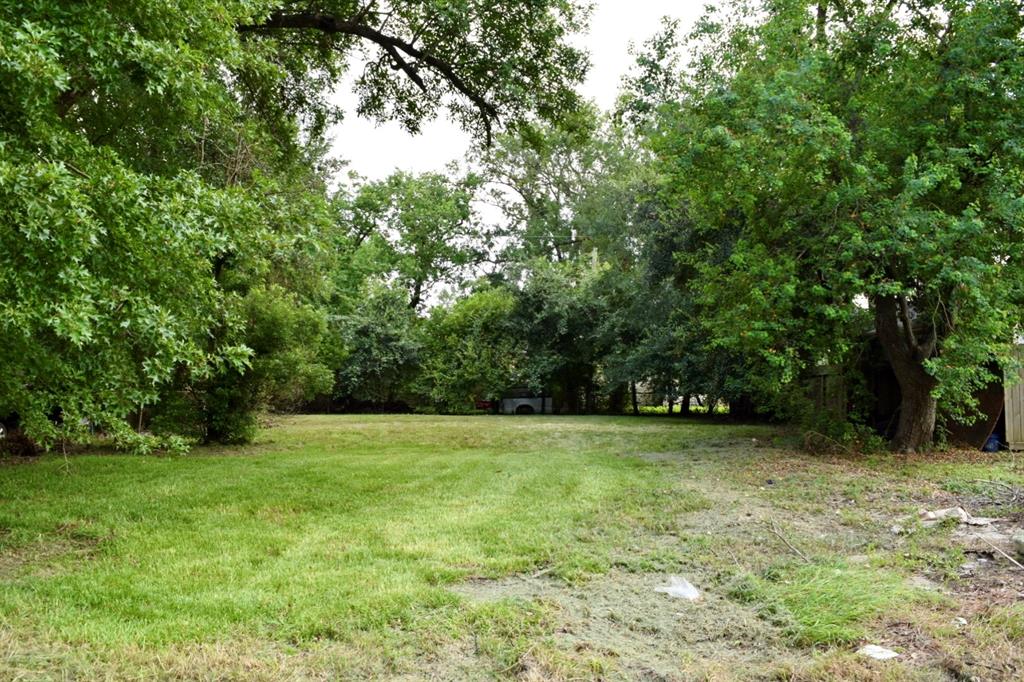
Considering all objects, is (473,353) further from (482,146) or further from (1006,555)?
(1006,555)

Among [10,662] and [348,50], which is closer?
[10,662]

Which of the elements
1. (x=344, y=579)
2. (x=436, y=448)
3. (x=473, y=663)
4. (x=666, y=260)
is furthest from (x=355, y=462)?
(x=666, y=260)

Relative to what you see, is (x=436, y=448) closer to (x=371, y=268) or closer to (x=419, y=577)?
(x=419, y=577)

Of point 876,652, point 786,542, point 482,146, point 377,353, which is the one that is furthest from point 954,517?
point 377,353

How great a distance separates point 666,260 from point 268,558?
14276mm

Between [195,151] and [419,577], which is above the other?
[195,151]

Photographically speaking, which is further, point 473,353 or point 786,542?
point 473,353

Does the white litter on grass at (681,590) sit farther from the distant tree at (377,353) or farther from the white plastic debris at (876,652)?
the distant tree at (377,353)

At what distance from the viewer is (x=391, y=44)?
9242 millimetres

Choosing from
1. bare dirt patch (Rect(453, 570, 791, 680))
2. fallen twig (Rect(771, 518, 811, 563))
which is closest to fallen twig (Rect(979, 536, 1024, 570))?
fallen twig (Rect(771, 518, 811, 563))

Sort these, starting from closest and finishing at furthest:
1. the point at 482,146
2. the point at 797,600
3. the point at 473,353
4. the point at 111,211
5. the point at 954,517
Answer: the point at 797,600 < the point at 111,211 < the point at 954,517 < the point at 482,146 < the point at 473,353

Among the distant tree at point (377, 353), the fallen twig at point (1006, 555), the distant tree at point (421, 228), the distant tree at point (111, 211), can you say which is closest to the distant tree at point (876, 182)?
the fallen twig at point (1006, 555)

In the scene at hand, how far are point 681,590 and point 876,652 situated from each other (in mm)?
1080

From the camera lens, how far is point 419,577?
388cm
